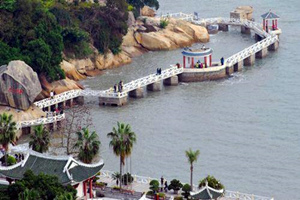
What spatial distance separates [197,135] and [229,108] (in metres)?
8.80

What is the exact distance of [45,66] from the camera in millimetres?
109125

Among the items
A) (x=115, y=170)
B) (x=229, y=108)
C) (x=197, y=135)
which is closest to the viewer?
(x=115, y=170)

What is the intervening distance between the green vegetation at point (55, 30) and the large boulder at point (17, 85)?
6248mm

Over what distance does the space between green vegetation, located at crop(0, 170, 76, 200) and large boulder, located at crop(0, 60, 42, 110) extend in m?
24.2

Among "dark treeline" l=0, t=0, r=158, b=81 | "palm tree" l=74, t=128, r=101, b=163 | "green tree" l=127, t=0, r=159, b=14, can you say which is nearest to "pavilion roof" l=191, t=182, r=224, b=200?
"palm tree" l=74, t=128, r=101, b=163

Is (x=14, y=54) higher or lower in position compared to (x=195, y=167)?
higher

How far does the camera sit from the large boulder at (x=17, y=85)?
331 feet

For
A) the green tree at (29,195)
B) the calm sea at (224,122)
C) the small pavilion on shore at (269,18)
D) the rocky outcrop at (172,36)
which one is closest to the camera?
the green tree at (29,195)

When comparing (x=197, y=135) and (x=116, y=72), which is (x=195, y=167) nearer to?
(x=197, y=135)

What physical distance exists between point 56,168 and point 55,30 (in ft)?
115

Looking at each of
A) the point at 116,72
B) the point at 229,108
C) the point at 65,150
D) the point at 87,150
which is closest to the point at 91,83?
the point at 116,72

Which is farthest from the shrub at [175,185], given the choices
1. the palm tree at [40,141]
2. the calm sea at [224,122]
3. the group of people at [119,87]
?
the group of people at [119,87]

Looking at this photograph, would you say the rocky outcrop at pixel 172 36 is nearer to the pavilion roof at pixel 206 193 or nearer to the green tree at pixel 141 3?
the green tree at pixel 141 3

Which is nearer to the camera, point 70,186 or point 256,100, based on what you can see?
point 70,186
